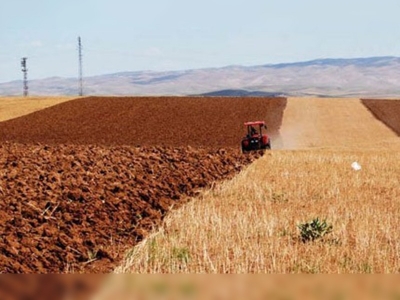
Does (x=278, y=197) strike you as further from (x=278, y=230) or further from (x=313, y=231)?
(x=313, y=231)

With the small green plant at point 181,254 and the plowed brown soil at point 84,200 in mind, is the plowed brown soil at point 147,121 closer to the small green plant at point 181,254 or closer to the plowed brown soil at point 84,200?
the plowed brown soil at point 84,200

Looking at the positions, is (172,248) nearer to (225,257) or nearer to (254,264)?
(225,257)

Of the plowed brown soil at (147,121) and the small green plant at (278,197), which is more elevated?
the small green plant at (278,197)

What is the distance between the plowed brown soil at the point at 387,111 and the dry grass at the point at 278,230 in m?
45.8

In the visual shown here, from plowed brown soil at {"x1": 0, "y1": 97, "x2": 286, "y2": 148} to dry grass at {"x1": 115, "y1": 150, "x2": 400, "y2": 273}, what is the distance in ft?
107

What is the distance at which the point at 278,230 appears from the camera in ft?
38.2

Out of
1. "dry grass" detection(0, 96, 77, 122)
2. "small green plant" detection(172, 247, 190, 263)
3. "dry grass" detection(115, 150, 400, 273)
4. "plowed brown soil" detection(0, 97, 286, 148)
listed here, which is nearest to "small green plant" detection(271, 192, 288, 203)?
"dry grass" detection(115, 150, 400, 273)

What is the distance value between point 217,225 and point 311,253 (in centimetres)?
270

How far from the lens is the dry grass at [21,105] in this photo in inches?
2880

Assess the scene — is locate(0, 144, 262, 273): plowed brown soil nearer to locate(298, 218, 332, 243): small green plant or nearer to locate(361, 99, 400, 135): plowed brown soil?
locate(298, 218, 332, 243): small green plant

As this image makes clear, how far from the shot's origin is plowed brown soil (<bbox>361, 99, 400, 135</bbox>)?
6812cm

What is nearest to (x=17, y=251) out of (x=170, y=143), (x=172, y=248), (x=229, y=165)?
(x=172, y=248)

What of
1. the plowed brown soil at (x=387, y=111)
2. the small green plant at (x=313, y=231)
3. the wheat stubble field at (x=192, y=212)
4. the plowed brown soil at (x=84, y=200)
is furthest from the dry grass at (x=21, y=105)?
the small green plant at (x=313, y=231)

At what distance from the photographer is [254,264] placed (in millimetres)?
8555
